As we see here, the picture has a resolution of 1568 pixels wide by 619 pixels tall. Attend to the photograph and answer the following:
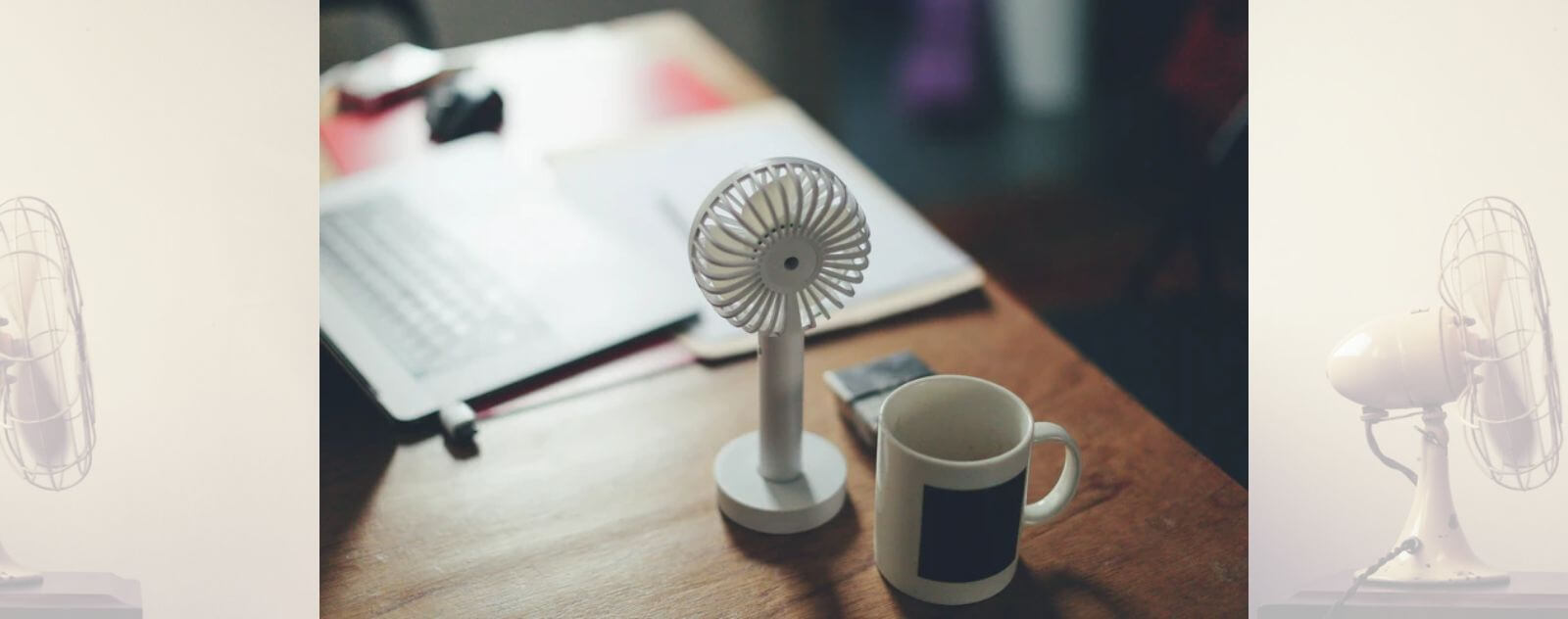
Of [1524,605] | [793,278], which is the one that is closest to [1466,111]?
[1524,605]

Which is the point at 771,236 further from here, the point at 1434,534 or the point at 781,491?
the point at 1434,534

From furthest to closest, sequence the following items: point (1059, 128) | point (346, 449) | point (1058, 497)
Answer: point (1059, 128) → point (346, 449) → point (1058, 497)

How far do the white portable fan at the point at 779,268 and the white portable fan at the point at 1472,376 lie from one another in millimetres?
292

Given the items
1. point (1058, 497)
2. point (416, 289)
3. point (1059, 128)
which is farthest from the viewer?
point (1059, 128)

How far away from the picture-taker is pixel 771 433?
826 mm

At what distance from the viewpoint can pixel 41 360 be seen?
72 centimetres

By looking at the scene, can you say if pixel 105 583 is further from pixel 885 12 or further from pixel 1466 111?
pixel 885 12

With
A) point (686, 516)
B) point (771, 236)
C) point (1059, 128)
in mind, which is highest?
point (771, 236)

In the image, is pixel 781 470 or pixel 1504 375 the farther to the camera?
pixel 781 470

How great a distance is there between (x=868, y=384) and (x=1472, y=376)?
1.27 feet

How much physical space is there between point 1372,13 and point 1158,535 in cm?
33

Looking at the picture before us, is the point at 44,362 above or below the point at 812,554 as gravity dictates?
above

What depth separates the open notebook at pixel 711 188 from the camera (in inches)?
41.3

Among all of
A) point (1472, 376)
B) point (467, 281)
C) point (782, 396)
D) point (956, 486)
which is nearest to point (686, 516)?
point (782, 396)
